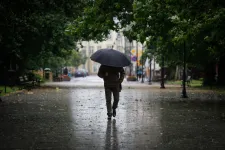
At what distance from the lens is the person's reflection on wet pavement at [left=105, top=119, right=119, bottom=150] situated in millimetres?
7422

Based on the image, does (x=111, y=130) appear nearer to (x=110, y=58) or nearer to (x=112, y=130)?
(x=112, y=130)

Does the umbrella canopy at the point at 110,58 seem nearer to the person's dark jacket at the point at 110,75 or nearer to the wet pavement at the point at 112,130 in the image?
the person's dark jacket at the point at 110,75

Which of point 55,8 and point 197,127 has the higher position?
point 55,8

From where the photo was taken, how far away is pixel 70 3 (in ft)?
62.6

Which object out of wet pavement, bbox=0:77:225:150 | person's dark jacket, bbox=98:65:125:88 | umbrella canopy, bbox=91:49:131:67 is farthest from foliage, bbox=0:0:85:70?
wet pavement, bbox=0:77:225:150

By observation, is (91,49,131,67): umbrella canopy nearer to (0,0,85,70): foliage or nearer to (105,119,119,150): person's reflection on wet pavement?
(105,119,119,150): person's reflection on wet pavement

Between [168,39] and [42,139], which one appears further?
[168,39]

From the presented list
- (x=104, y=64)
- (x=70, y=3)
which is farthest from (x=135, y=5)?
(x=104, y=64)

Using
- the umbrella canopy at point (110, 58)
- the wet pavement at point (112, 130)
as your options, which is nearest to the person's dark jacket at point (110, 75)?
the umbrella canopy at point (110, 58)

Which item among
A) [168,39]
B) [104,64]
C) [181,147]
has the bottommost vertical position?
[181,147]

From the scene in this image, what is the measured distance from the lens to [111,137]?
841 centimetres

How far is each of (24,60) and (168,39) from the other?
51.9 ft

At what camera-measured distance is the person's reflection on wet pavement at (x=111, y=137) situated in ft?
24.3

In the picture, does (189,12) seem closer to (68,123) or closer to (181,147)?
(68,123)
